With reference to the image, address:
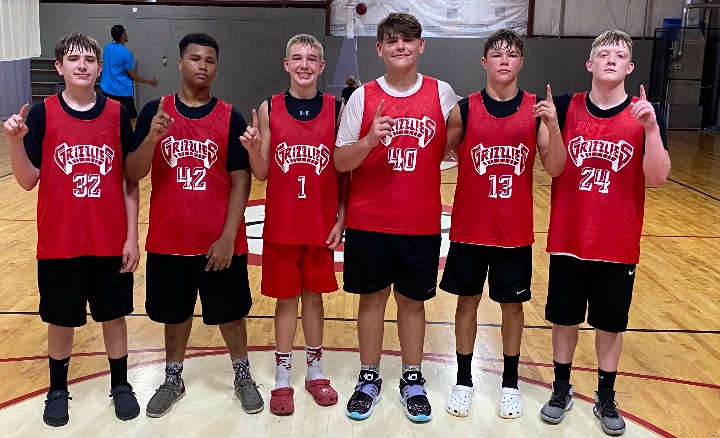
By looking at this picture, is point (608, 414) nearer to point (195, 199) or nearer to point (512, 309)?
point (512, 309)

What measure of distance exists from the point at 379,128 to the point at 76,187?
1.19 m

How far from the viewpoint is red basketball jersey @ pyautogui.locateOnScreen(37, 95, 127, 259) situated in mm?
3006

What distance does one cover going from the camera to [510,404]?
3324mm

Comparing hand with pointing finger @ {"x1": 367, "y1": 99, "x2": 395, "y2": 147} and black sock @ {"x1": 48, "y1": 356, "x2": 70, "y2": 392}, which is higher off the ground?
hand with pointing finger @ {"x1": 367, "y1": 99, "x2": 395, "y2": 147}

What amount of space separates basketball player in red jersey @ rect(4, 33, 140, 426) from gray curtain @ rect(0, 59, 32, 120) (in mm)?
11958

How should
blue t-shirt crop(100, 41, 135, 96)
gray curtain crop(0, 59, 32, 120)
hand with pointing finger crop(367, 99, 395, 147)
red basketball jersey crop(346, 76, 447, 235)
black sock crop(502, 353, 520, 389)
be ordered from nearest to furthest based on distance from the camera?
1. hand with pointing finger crop(367, 99, 395, 147)
2. red basketball jersey crop(346, 76, 447, 235)
3. black sock crop(502, 353, 520, 389)
4. blue t-shirt crop(100, 41, 135, 96)
5. gray curtain crop(0, 59, 32, 120)

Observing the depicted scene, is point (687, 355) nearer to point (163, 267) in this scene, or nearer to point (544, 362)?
point (544, 362)

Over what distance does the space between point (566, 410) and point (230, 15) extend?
1325 cm

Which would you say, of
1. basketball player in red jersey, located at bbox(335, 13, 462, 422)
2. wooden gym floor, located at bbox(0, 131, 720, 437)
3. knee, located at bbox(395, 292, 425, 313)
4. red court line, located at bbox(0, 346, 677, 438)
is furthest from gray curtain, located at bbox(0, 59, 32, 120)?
knee, located at bbox(395, 292, 425, 313)

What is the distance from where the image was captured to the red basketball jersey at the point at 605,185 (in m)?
3.09

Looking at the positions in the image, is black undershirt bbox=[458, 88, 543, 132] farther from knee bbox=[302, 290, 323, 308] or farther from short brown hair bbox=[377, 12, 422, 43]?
knee bbox=[302, 290, 323, 308]

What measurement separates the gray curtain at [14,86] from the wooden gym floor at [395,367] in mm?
8982

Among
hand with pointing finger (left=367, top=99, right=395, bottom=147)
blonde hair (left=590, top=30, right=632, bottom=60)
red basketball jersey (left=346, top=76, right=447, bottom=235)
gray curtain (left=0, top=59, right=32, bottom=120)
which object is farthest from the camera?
gray curtain (left=0, top=59, right=32, bottom=120)

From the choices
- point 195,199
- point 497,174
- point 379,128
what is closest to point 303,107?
point 379,128
